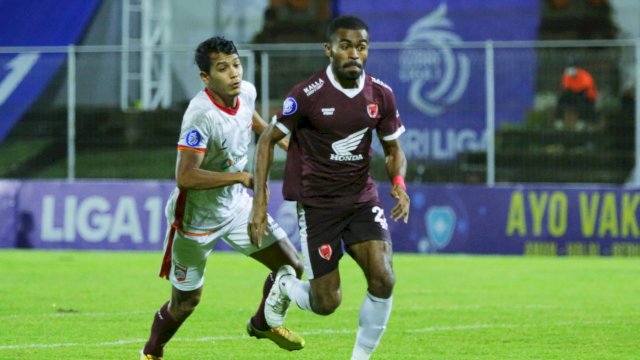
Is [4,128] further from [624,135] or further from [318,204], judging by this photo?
[318,204]

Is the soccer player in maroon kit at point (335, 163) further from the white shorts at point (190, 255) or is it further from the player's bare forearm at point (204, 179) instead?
the white shorts at point (190, 255)

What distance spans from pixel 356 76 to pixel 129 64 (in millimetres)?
14193

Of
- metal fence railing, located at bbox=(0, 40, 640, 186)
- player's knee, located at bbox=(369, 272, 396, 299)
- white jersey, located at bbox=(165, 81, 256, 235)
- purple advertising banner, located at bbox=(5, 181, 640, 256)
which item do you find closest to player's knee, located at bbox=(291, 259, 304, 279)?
white jersey, located at bbox=(165, 81, 256, 235)

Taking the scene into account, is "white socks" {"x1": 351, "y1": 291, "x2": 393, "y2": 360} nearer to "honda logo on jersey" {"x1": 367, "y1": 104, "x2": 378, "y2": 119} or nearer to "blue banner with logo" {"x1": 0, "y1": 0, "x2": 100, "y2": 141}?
"honda logo on jersey" {"x1": 367, "y1": 104, "x2": 378, "y2": 119}

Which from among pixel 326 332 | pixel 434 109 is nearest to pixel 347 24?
pixel 326 332

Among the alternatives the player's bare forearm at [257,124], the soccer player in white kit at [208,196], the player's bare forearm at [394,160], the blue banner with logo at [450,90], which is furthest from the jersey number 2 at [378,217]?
the blue banner with logo at [450,90]

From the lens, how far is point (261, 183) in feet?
31.2

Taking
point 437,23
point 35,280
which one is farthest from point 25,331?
point 437,23

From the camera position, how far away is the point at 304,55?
2245 cm

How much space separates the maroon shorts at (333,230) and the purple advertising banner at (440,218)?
1092 centimetres

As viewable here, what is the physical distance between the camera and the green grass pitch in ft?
36.6

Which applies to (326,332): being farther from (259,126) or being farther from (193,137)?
(193,137)

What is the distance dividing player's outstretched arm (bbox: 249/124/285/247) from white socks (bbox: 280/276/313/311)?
0.54 metres

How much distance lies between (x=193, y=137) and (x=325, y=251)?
3.78 feet
